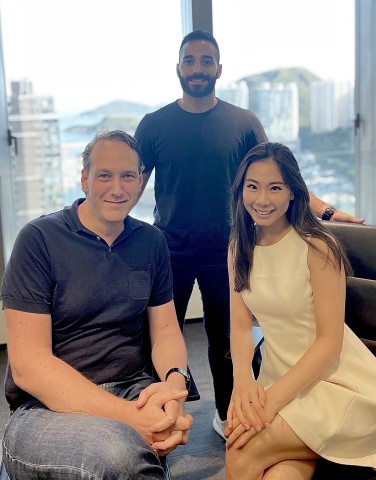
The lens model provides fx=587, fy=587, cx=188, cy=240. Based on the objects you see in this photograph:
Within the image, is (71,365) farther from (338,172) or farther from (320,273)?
(338,172)

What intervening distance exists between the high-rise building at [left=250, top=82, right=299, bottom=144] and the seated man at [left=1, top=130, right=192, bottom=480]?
2.39 metres

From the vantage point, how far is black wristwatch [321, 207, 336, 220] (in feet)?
6.67

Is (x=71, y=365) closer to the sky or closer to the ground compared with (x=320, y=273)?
closer to the ground

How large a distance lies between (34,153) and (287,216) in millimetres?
2326

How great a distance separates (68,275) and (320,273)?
67 centimetres

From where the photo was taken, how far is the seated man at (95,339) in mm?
1325

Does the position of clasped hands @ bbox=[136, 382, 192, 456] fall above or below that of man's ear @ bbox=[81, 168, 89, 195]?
below

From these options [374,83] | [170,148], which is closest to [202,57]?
[170,148]

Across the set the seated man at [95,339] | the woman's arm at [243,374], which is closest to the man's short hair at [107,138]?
the seated man at [95,339]

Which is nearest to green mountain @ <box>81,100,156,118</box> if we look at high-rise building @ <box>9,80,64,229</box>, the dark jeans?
high-rise building @ <box>9,80,64,229</box>

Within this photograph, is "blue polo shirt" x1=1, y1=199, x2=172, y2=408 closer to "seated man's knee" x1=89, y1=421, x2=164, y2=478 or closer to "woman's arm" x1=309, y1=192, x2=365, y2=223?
"seated man's knee" x1=89, y1=421, x2=164, y2=478

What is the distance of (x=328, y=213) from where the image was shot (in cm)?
204

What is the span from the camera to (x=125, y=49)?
365 centimetres

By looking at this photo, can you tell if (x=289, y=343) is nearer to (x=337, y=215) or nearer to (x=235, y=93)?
(x=337, y=215)
